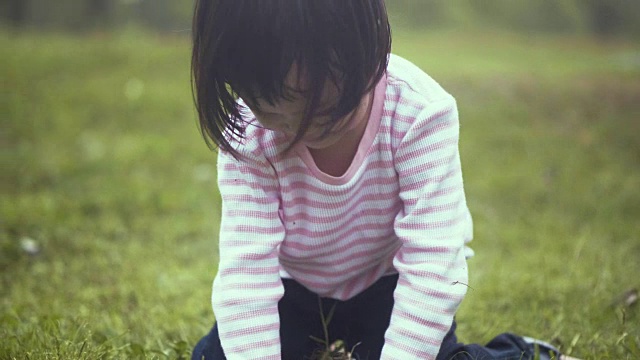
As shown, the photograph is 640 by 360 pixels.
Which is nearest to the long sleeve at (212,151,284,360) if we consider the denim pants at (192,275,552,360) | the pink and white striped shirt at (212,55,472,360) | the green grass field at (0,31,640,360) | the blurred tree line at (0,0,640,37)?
the pink and white striped shirt at (212,55,472,360)

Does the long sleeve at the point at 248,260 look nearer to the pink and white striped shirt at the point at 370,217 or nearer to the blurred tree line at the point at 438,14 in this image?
the pink and white striped shirt at the point at 370,217

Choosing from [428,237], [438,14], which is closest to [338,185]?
[428,237]

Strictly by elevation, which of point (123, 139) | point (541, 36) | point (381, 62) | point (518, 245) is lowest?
point (123, 139)

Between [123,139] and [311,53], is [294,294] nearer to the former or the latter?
[311,53]

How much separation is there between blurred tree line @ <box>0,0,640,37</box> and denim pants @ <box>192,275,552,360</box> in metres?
2.91

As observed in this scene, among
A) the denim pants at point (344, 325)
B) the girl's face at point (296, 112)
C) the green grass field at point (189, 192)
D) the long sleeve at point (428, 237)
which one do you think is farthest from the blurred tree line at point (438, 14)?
the girl's face at point (296, 112)

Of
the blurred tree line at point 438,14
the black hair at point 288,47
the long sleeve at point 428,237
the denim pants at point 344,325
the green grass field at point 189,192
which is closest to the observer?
the black hair at point 288,47

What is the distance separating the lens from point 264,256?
1.34 m

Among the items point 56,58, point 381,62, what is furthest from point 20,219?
point 56,58

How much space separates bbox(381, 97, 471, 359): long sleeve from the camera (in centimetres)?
123

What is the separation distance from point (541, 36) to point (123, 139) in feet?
8.70

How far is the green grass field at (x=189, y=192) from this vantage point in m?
1.83

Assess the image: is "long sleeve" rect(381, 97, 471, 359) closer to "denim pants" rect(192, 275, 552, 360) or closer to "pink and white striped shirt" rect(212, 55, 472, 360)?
"pink and white striped shirt" rect(212, 55, 472, 360)

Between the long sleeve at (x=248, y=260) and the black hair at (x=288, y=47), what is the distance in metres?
0.25
